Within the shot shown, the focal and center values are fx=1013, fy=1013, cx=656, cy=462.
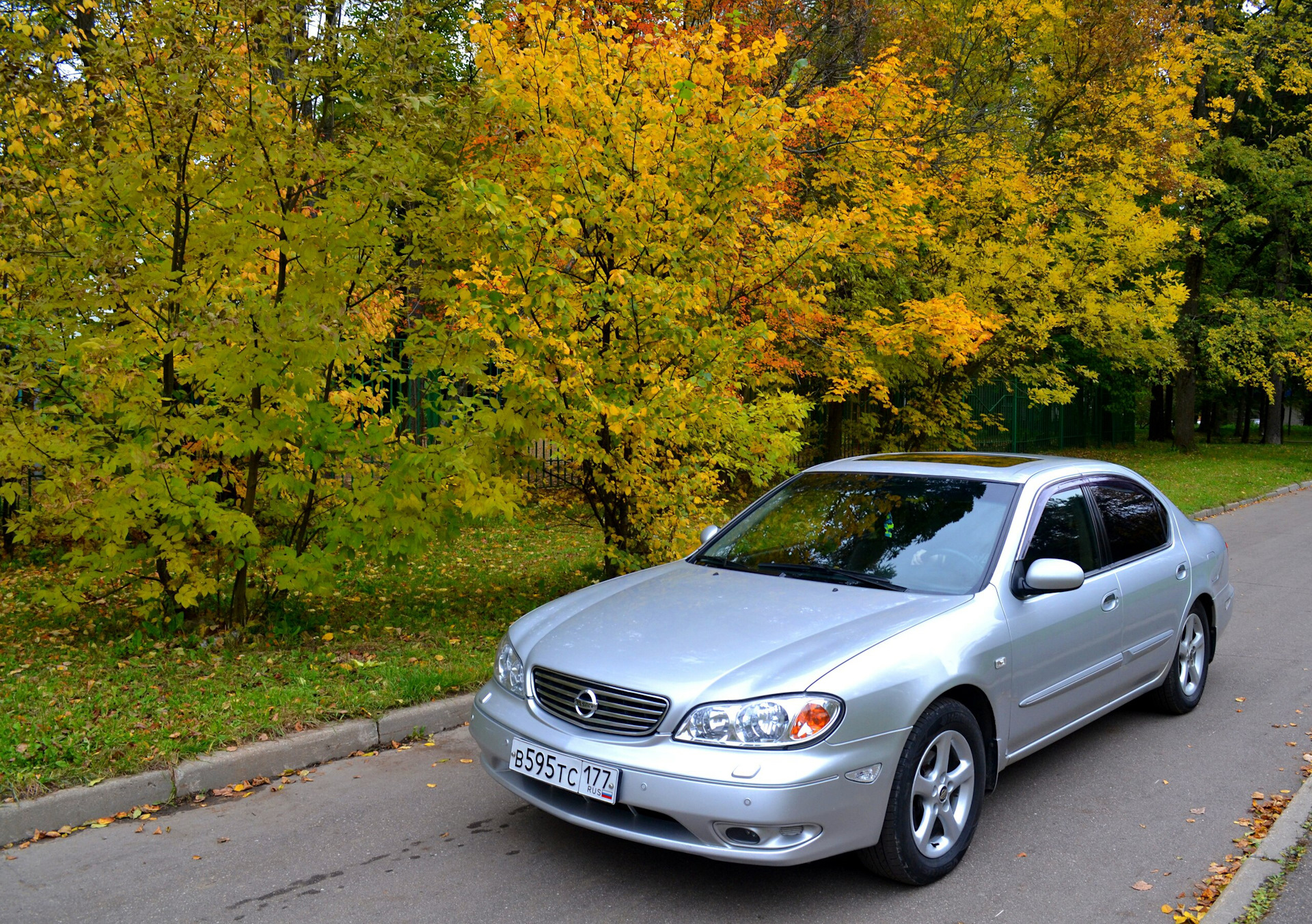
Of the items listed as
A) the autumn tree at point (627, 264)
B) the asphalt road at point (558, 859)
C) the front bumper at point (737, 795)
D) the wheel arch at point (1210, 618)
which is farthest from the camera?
the autumn tree at point (627, 264)

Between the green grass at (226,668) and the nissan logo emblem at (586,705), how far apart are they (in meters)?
2.28

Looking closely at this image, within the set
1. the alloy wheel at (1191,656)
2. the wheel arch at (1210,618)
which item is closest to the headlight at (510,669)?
the alloy wheel at (1191,656)

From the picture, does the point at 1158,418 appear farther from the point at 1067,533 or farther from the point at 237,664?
the point at 237,664

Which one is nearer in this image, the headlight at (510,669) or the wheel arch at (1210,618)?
the headlight at (510,669)

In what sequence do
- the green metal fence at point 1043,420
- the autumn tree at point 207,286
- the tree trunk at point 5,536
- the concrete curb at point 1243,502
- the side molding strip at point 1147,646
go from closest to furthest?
1. the side molding strip at point 1147,646
2. the autumn tree at point 207,286
3. the tree trunk at point 5,536
4. the concrete curb at point 1243,502
5. the green metal fence at point 1043,420

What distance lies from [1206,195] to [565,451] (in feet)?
80.8

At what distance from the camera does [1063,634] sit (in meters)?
4.66

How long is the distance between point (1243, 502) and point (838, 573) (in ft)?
53.7

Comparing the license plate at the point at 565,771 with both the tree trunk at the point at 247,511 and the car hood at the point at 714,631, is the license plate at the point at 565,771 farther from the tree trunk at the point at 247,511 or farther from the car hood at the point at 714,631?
the tree trunk at the point at 247,511

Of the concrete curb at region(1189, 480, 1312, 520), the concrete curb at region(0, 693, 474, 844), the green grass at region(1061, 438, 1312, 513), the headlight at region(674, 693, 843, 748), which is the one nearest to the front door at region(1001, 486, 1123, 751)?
the headlight at region(674, 693, 843, 748)

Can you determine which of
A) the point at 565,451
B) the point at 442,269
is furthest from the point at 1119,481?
the point at 442,269

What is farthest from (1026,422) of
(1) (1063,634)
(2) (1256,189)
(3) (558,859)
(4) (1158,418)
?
(3) (558,859)

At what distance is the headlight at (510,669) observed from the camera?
13.9 feet

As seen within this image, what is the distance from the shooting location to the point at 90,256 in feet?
19.6
